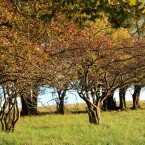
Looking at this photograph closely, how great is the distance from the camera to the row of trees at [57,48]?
7.10 m

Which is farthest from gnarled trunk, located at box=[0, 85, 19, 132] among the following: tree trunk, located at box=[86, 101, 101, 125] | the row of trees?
tree trunk, located at box=[86, 101, 101, 125]

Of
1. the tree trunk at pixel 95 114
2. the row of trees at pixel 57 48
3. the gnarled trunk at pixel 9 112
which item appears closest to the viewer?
the row of trees at pixel 57 48

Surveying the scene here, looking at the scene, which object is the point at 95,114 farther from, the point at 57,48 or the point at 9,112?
the point at 57,48

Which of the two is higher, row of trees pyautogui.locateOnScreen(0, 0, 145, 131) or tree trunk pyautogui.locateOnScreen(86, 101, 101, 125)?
row of trees pyautogui.locateOnScreen(0, 0, 145, 131)

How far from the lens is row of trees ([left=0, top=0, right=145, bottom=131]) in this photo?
7104 mm

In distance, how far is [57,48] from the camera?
18969 mm

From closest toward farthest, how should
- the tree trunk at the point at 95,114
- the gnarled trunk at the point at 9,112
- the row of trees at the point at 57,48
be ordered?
the row of trees at the point at 57,48 < the gnarled trunk at the point at 9,112 < the tree trunk at the point at 95,114

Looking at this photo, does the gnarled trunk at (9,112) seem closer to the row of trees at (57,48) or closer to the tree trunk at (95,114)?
the row of trees at (57,48)

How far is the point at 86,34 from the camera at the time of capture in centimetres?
2267

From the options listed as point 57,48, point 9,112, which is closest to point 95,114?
point 9,112

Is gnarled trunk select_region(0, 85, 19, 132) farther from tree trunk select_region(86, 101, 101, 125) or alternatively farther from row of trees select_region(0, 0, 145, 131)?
tree trunk select_region(86, 101, 101, 125)

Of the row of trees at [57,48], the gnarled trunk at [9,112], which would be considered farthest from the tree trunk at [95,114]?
the gnarled trunk at [9,112]

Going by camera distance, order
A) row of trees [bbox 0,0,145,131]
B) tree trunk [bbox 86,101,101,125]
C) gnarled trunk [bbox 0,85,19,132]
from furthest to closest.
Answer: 1. tree trunk [bbox 86,101,101,125]
2. gnarled trunk [bbox 0,85,19,132]
3. row of trees [bbox 0,0,145,131]

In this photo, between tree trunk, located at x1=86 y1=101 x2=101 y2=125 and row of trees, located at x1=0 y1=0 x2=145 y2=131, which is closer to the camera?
row of trees, located at x1=0 y1=0 x2=145 y2=131
